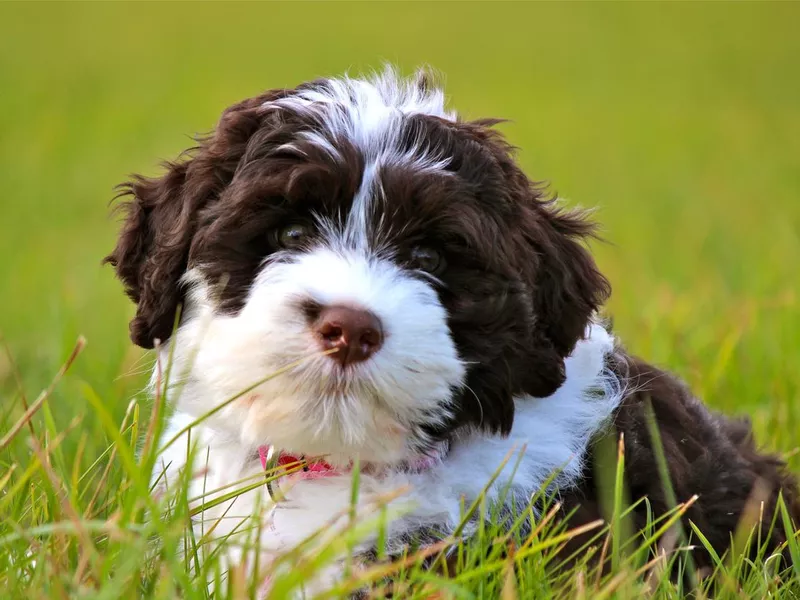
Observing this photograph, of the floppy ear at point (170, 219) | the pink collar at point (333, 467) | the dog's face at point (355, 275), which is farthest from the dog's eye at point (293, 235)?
the pink collar at point (333, 467)

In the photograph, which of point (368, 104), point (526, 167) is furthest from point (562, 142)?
point (368, 104)

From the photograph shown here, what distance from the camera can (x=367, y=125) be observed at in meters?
3.20

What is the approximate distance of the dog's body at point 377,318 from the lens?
9.34ft

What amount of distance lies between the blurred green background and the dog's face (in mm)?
746

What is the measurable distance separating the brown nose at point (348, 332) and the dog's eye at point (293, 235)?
38cm

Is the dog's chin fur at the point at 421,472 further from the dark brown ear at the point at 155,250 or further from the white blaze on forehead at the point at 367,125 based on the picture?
the white blaze on forehead at the point at 367,125

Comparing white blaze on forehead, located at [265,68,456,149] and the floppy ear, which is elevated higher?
white blaze on forehead, located at [265,68,456,149]

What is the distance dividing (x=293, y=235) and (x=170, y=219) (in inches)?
18.0

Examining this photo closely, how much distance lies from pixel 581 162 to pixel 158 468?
33.8ft

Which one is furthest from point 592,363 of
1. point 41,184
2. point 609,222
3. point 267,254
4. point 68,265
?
point 41,184

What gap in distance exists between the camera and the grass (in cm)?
268

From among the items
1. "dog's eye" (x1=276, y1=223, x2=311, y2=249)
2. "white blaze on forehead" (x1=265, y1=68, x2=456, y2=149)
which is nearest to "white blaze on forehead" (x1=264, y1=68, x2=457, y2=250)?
"white blaze on forehead" (x1=265, y1=68, x2=456, y2=149)

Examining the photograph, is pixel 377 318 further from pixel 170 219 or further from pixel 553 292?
pixel 170 219

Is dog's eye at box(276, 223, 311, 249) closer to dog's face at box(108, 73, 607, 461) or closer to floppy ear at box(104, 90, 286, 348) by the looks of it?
dog's face at box(108, 73, 607, 461)
